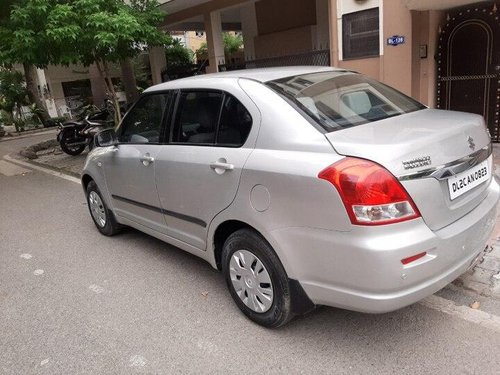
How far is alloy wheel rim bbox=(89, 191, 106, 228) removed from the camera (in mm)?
5151

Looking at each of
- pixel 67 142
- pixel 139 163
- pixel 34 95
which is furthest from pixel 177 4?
pixel 34 95

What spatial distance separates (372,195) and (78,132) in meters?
10.0

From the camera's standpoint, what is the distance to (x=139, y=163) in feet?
13.3

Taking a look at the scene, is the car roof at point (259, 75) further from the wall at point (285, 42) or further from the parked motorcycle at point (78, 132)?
the wall at point (285, 42)

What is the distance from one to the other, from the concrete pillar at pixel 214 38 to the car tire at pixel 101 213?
7822mm

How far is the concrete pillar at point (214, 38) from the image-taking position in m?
12.0

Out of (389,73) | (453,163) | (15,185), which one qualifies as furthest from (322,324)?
(15,185)

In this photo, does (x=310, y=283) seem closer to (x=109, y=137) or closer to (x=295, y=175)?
(x=295, y=175)

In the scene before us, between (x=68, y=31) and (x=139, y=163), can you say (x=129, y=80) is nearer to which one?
(x=68, y=31)

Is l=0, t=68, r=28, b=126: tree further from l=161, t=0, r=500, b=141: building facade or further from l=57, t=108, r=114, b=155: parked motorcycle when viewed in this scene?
l=161, t=0, r=500, b=141: building facade

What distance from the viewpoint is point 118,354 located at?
117 inches

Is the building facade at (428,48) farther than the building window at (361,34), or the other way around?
the building window at (361,34)

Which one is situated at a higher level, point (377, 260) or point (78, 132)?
point (377, 260)

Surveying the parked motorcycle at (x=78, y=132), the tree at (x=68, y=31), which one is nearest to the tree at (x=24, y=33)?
the tree at (x=68, y=31)
